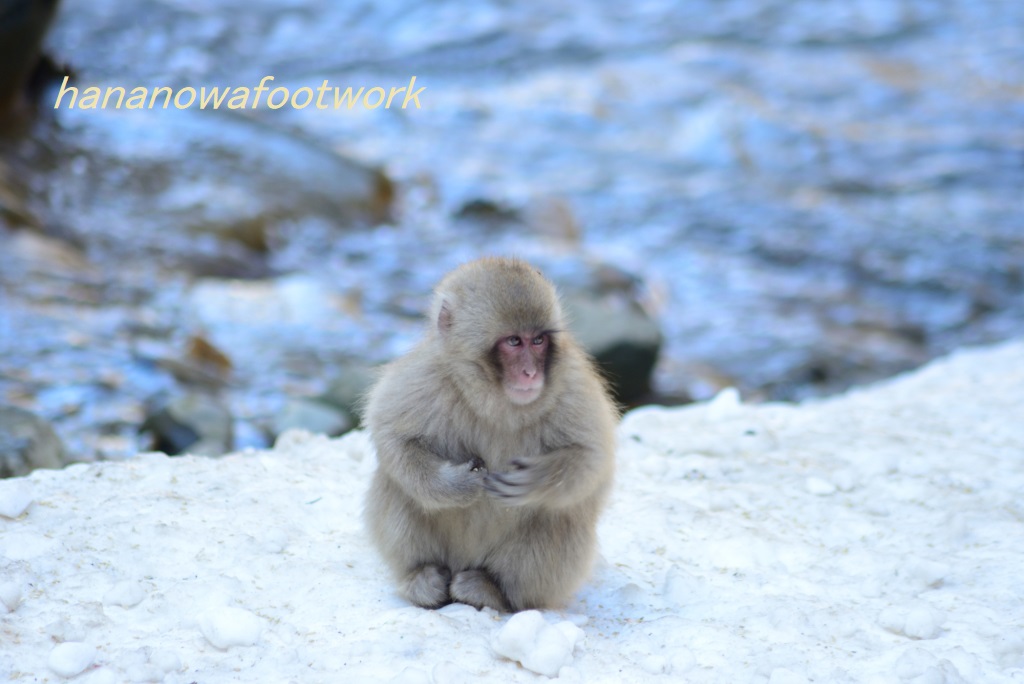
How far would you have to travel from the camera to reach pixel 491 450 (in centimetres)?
357

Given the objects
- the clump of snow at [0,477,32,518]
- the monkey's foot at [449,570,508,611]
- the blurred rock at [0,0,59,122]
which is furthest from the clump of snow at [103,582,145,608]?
the blurred rock at [0,0,59,122]

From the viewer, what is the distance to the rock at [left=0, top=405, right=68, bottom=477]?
5.22 metres

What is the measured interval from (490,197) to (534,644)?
33.7ft

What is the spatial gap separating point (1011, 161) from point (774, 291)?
169 inches

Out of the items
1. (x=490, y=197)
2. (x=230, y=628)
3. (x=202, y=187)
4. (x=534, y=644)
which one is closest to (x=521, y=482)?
(x=534, y=644)

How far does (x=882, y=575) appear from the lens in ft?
13.4

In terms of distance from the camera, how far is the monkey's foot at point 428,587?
3.63 metres

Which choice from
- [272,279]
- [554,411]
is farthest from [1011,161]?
[554,411]

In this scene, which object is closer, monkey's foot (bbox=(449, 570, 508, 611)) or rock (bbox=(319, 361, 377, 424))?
monkey's foot (bbox=(449, 570, 508, 611))

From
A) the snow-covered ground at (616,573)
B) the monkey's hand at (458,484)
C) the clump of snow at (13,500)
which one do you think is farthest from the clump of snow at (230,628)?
the clump of snow at (13,500)

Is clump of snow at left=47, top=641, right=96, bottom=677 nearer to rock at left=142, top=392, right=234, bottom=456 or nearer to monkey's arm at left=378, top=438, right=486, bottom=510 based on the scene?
monkey's arm at left=378, top=438, right=486, bottom=510

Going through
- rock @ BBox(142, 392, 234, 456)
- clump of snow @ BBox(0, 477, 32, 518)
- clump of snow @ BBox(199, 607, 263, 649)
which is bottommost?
rock @ BBox(142, 392, 234, 456)

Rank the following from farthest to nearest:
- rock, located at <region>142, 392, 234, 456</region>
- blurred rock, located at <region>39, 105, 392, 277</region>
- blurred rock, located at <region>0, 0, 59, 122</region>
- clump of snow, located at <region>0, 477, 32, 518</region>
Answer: blurred rock, located at <region>0, 0, 59, 122</region>, blurred rock, located at <region>39, 105, 392, 277</region>, rock, located at <region>142, 392, 234, 456</region>, clump of snow, located at <region>0, 477, 32, 518</region>

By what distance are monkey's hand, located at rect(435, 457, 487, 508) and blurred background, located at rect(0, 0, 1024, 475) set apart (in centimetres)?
273
